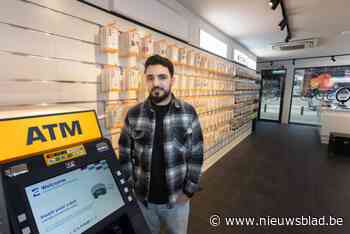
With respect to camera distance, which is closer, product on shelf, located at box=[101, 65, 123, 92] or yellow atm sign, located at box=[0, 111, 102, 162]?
yellow atm sign, located at box=[0, 111, 102, 162]

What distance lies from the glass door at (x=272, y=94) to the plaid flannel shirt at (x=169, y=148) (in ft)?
28.3

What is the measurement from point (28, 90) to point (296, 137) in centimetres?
685

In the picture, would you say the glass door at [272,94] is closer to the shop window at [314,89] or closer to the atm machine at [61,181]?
the shop window at [314,89]

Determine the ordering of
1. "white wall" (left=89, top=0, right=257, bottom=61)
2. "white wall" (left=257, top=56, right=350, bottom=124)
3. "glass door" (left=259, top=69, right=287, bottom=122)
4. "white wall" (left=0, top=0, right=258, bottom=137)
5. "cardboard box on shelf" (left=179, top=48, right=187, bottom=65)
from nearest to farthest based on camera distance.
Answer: "white wall" (left=0, top=0, right=258, bottom=137), "white wall" (left=89, top=0, right=257, bottom=61), "cardboard box on shelf" (left=179, top=48, right=187, bottom=65), "white wall" (left=257, top=56, right=350, bottom=124), "glass door" (left=259, top=69, right=287, bottom=122)

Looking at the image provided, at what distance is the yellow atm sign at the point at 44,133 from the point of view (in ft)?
2.13

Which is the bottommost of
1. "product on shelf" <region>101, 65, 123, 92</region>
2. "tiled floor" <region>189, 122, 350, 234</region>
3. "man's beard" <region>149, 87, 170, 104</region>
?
"tiled floor" <region>189, 122, 350, 234</region>

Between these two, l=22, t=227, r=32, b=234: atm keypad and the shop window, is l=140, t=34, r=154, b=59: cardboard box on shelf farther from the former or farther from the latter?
the shop window

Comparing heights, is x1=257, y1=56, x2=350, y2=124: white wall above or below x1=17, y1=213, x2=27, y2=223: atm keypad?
above

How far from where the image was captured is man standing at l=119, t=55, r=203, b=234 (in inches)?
49.6

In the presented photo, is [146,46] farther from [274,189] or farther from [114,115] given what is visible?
[274,189]

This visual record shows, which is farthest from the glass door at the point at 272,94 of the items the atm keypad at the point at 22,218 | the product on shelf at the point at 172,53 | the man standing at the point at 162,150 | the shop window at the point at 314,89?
the atm keypad at the point at 22,218

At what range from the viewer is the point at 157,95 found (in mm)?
1252

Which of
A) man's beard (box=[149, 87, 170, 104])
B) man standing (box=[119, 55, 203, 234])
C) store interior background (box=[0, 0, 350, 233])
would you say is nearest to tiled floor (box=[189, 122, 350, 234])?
store interior background (box=[0, 0, 350, 233])

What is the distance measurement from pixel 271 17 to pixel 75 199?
3.74 metres
